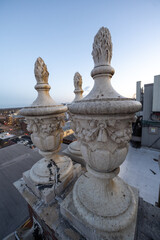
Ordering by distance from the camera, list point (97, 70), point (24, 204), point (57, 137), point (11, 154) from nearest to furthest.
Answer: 1. point (97, 70)
2. point (57, 137)
3. point (24, 204)
4. point (11, 154)

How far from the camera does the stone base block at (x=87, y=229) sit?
0.97 metres

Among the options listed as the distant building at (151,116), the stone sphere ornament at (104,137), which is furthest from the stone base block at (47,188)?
the distant building at (151,116)

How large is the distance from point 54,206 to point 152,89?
9870 millimetres

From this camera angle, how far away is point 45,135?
1522mm

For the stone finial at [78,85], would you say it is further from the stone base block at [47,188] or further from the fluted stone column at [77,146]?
the stone base block at [47,188]

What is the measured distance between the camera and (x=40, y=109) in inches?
53.0

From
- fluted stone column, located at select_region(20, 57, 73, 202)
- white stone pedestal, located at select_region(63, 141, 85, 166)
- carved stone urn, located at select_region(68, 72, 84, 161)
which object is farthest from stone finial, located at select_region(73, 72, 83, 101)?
white stone pedestal, located at select_region(63, 141, 85, 166)

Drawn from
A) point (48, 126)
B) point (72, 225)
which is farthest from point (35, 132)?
point (72, 225)

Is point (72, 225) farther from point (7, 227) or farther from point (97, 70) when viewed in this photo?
point (7, 227)

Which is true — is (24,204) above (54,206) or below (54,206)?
below

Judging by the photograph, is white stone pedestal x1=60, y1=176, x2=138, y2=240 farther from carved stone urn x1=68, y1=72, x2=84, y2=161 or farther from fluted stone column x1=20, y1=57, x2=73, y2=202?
carved stone urn x1=68, y1=72, x2=84, y2=161

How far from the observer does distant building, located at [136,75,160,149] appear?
7366 mm

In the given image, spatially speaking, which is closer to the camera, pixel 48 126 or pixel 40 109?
pixel 40 109

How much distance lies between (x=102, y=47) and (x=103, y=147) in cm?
113
